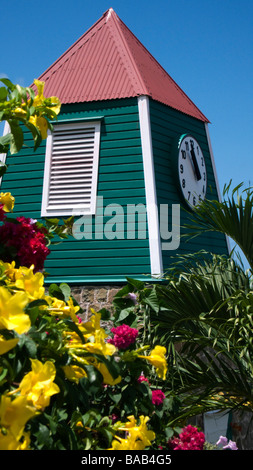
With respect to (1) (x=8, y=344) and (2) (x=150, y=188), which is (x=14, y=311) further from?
(2) (x=150, y=188)

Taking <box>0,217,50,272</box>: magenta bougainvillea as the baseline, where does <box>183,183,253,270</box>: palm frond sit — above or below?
above

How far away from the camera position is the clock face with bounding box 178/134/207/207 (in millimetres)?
9344

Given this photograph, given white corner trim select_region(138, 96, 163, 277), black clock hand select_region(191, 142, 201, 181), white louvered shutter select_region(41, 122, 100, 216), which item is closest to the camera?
white corner trim select_region(138, 96, 163, 277)

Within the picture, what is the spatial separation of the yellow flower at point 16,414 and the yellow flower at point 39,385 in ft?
0.34

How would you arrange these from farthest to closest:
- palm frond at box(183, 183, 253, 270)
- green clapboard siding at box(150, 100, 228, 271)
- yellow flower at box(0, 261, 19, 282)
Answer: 1. green clapboard siding at box(150, 100, 228, 271)
2. palm frond at box(183, 183, 253, 270)
3. yellow flower at box(0, 261, 19, 282)

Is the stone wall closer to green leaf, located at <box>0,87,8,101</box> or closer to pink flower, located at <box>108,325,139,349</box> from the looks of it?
pink flower, located at <box>108,325,139,349</box>

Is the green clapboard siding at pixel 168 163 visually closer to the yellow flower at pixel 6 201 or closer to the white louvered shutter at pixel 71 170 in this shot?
the white louvered shutter at pixel 71 170

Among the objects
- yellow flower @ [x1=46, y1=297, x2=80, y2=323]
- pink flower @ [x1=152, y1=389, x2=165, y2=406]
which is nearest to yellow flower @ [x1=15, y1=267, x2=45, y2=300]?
yellow flower @ [x1=46, y1=297, x2=80, y2=323]

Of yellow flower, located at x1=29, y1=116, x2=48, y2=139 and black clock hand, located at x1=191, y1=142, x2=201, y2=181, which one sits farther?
black clock hand, located at x1=191, y1=142, x2=201, y2=181

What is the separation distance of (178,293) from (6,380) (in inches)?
127

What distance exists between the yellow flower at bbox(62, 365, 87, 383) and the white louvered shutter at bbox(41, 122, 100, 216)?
660 centimetres

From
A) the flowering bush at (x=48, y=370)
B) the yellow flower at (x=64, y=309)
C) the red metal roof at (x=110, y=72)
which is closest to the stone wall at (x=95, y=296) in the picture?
the red metal roof at (x=110, y=72)

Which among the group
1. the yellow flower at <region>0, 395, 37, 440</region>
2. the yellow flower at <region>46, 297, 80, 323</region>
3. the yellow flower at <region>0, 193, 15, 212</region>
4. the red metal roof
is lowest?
the yellow flower at <region>0, 395, 37, 440</region>

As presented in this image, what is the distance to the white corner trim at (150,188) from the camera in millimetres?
8164
